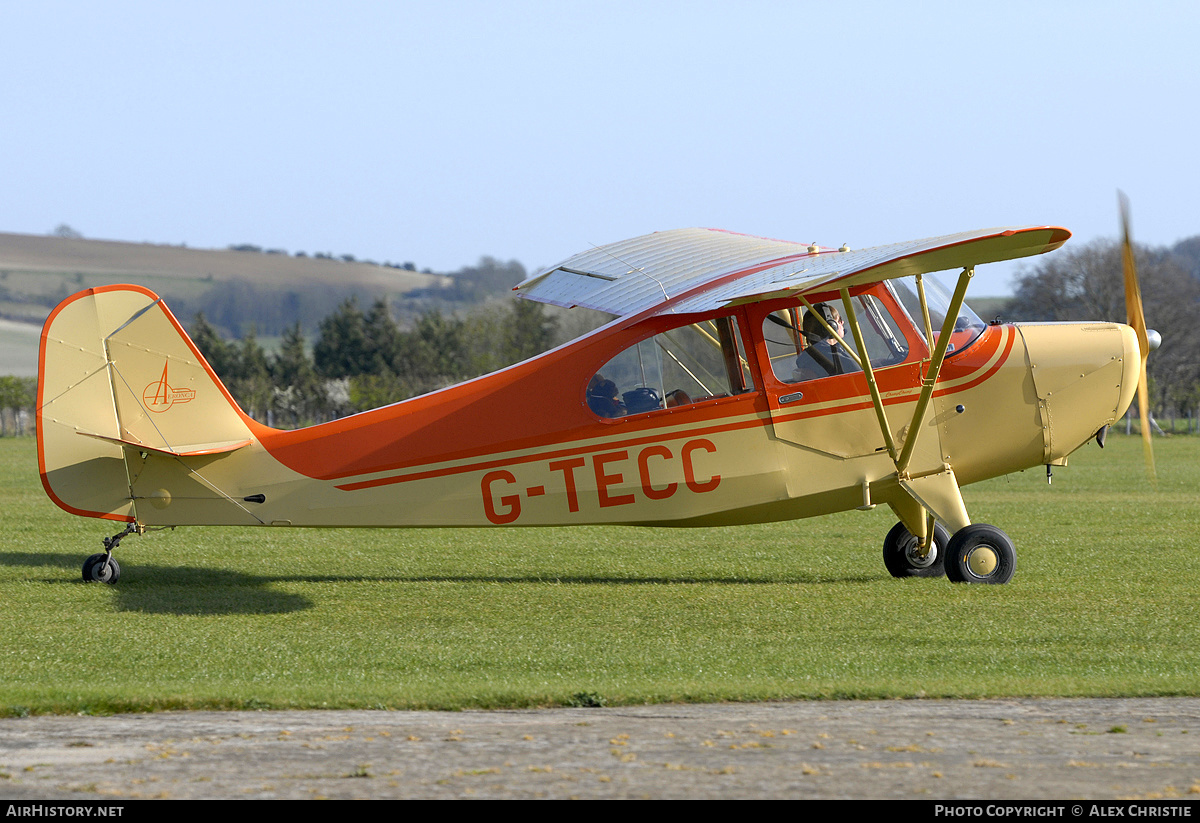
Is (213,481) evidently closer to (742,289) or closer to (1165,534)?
(742,289)

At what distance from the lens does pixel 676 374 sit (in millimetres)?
9562

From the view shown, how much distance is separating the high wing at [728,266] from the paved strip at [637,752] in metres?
3.32

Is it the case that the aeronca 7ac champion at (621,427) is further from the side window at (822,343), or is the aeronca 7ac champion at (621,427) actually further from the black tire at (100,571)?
the black tire at (100,571)

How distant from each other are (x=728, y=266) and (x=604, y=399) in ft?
5.80

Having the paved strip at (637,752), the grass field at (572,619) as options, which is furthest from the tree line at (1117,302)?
the paved strip at (637,752)

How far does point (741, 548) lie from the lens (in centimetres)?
1264

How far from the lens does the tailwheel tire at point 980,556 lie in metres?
9.70

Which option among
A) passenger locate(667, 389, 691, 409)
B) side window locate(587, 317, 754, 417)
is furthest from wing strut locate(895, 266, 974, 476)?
passenger locate(667, 389, 691, 409)

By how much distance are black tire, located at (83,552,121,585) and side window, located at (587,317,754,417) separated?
459cm

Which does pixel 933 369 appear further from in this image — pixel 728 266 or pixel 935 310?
pixel 728 266

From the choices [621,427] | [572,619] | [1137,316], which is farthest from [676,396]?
[1137,316]

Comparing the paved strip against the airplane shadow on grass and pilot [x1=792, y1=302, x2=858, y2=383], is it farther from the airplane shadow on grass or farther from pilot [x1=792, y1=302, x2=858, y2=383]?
pilot [x1=792, y1=302, x2=858, y2=383]

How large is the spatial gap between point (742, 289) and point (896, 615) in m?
2.79
